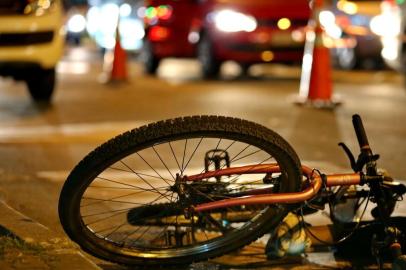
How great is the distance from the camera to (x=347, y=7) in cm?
1445

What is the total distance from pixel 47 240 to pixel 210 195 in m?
0.80

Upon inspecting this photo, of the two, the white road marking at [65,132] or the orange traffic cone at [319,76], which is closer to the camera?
the white road marking at [65,132]

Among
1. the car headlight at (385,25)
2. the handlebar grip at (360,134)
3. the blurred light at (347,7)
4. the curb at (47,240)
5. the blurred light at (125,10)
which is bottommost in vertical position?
the curb at (47,240)

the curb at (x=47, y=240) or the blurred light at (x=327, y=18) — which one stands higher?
the blurred light at (x=327, y=18)

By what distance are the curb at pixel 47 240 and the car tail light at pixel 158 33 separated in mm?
9976

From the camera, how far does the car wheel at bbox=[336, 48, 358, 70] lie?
14320 millimetres

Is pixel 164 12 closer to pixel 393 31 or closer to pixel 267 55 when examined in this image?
pixel 267 55

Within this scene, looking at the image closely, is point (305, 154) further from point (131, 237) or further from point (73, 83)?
point (73, 83)

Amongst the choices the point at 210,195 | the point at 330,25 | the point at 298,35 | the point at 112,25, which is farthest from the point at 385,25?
the point at 210,195

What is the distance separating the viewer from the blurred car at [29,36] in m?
9.12

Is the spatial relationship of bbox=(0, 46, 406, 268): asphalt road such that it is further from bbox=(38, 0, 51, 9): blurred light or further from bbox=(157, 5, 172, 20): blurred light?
bbox=(38, 0, 51, 9): blurred light

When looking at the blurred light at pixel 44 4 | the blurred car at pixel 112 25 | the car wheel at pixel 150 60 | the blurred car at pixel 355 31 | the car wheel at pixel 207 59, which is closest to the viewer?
the blurred light at pixel 44 4

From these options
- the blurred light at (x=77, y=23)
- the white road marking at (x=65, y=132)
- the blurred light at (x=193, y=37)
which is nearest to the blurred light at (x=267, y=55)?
the blurred light at (x=193, y=37)

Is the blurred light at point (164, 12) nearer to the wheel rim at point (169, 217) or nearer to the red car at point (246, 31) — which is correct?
the red car at point (246, 31)
